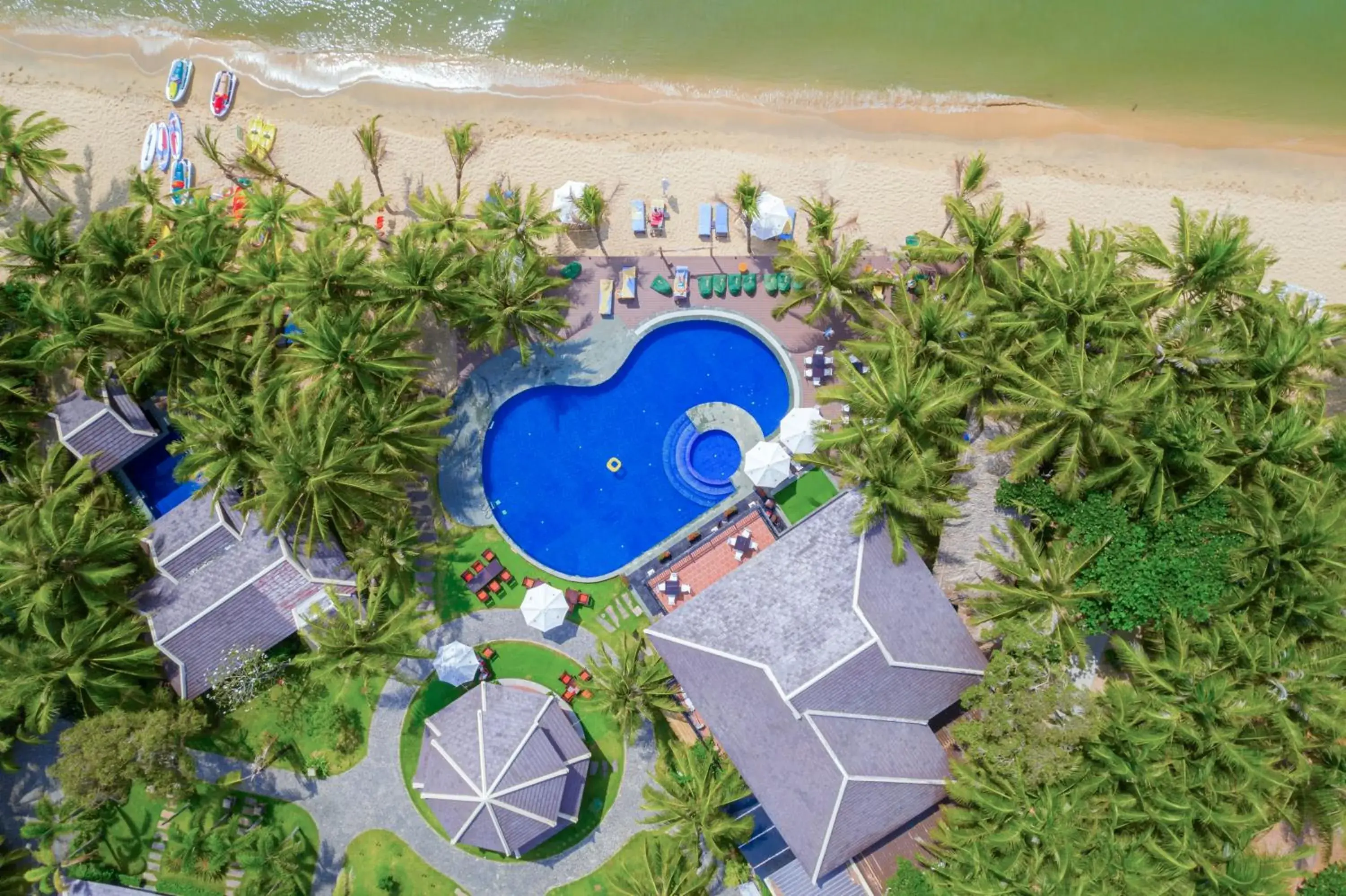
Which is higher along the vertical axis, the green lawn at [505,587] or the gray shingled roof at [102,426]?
the gray shingled roof at [102,426]

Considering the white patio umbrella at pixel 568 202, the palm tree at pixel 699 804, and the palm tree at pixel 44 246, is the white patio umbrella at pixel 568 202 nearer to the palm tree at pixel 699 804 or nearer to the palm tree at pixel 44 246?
the palm tree at pixel 44 246

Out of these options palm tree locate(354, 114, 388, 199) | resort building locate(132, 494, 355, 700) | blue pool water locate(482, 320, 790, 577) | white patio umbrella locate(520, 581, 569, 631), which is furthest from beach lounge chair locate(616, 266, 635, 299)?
resort building locate(132, 494, 355, 700)

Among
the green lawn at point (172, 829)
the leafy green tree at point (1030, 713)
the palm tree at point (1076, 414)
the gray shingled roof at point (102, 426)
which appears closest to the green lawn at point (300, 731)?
the green lawn at point (172, 829)

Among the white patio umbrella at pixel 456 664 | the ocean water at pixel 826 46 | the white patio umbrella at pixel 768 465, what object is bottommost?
the white patio umbrella at pixel 456 664

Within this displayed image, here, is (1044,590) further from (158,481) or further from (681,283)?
(158,481)

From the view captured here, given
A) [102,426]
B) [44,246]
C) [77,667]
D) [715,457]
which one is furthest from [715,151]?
[77,667]
